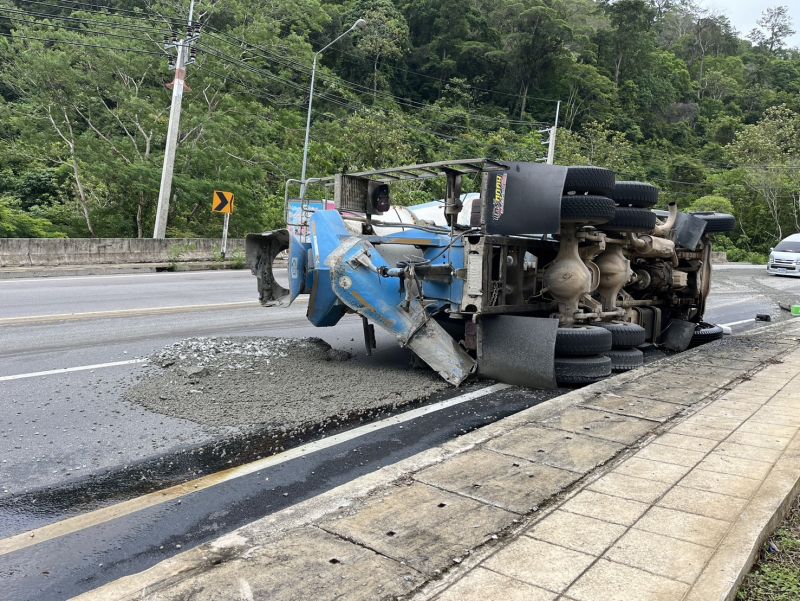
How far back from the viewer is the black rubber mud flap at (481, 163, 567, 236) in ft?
19.4

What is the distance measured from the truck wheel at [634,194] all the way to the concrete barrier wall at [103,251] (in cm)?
1666

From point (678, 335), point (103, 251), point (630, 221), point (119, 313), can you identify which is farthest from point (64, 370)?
point (103, 251)

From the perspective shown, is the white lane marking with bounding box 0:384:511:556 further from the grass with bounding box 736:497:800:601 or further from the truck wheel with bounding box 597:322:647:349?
the grass with bounding box 736:497:800:601

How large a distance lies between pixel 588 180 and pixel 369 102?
50.7m

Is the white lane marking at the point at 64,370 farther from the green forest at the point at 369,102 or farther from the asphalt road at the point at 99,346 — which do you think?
the green forest at the point at 369,102

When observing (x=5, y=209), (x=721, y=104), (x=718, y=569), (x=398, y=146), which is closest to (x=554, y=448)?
(x=718, y=569)

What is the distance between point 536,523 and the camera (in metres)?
3.22

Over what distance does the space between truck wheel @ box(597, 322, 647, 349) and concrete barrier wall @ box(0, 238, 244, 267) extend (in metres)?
16.8

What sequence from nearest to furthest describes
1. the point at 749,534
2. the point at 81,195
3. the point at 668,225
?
the point at 749,534
the point at 668,225
the point at 81,195

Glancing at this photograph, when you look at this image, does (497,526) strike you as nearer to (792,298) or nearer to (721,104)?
(792,298)

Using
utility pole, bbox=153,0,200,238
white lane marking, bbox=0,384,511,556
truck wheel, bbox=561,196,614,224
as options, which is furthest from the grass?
utility pole, bbox=153,0,200,238

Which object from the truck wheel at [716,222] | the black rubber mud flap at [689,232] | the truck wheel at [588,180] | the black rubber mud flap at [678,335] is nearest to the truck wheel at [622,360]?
the truck wheel at [588,180]

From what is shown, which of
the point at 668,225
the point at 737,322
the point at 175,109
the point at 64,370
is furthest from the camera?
the point at 175,109

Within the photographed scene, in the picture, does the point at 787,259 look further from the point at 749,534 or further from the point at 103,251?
the point at 749,534
